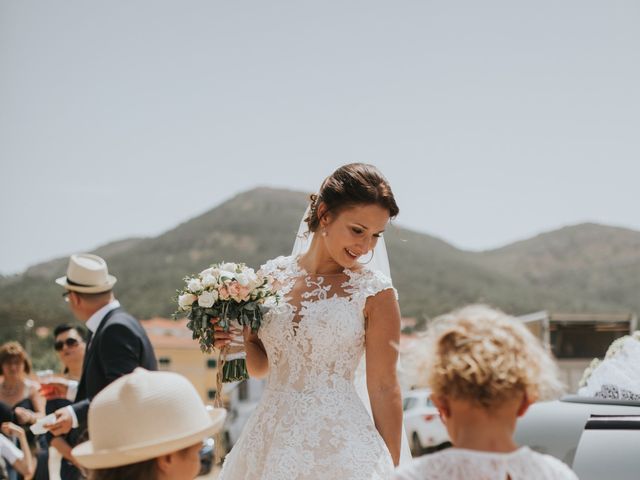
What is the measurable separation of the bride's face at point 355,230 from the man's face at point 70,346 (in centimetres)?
443

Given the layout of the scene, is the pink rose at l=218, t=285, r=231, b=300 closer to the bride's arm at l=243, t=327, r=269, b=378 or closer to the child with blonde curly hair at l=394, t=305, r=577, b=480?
the bride's arm at l=243, t=327, r=269, b=378

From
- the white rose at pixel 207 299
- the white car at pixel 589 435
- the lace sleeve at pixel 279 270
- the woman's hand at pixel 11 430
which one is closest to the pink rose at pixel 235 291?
the white rose at pixel 207 299

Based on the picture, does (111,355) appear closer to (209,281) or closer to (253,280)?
(209,281)

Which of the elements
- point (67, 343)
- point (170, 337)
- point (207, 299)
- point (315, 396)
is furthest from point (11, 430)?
point (170, 337)

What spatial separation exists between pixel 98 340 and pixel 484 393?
3063 mm

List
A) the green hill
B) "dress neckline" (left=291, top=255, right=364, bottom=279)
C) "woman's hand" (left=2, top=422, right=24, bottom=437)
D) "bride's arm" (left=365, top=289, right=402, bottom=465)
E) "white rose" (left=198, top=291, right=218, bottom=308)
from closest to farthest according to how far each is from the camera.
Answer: "bride's arm" (left=365, top=289, right=402, bottom=465) < "dress neckline" (left=291, top=255, right=364, bottom=279) < "white rose" (left=198, top=291, right=218, bottom=308) < "woman's hand" (left=2, top=422, right=24, bottom=437) < the green hill

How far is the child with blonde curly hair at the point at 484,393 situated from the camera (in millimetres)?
2303

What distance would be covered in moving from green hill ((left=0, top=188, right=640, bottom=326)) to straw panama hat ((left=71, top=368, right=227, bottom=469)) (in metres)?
82.8

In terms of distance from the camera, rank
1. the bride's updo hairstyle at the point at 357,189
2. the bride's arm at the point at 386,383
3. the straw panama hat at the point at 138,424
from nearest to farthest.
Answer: the straw panama hat at the point at 138,424, the bride's arm at the point at 386,383, the bride's updo hairstyle at the point at 357,189

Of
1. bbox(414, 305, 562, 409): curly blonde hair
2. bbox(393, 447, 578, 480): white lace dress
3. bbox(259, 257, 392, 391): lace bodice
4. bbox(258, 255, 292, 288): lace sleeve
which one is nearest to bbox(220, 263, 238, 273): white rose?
bbox(258, 255, 292, 288): lace sleeve

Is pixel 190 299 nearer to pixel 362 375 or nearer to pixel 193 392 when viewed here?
pixel 362 375

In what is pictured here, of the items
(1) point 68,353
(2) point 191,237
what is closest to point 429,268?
(2) point 191,237

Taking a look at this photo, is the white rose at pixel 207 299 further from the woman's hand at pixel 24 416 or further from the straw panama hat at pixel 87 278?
the woman's hand at pixel 24 416

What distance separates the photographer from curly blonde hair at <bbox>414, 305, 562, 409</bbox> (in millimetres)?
2305
